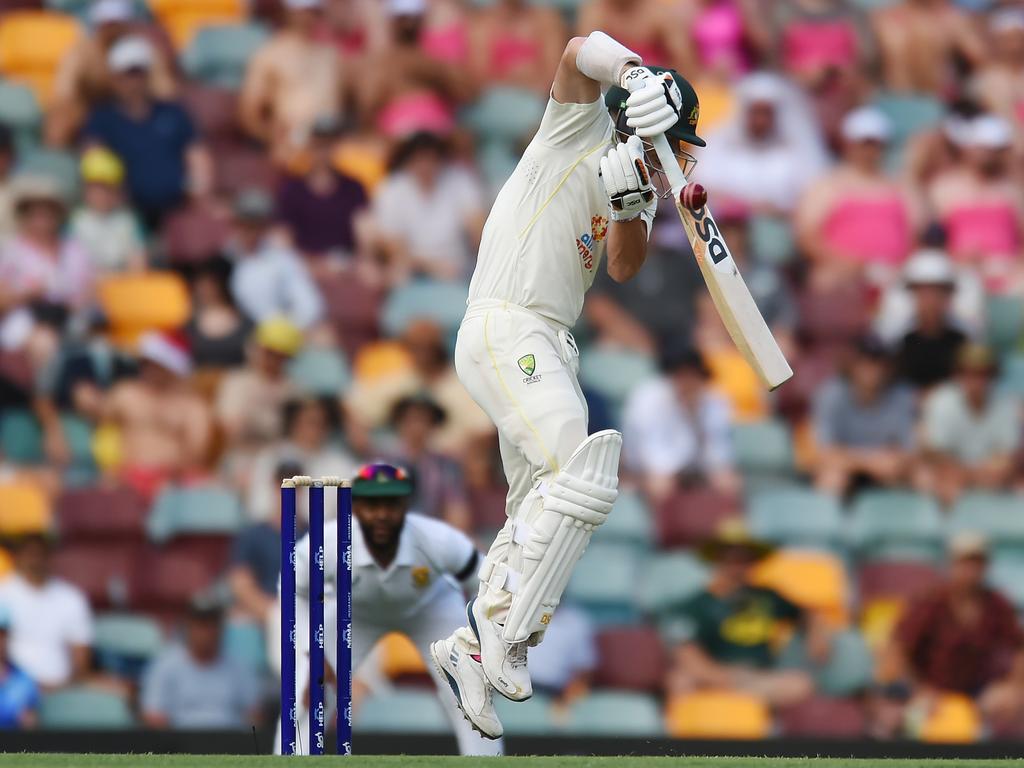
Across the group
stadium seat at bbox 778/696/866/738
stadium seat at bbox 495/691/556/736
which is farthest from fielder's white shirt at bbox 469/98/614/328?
stadium seat at bbox 778/696/866/738

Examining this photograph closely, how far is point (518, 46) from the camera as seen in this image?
32.0ft

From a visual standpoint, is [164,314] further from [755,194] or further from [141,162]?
[755,194]

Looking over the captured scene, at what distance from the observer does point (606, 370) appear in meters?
8.65

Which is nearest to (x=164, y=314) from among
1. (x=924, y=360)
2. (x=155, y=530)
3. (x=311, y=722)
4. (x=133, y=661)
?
(x=155, y=530)

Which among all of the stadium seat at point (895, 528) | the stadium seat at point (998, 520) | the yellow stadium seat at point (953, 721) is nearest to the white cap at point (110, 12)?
the stadium seat at point (895, 528)

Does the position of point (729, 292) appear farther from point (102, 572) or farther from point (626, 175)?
point (102, 572)

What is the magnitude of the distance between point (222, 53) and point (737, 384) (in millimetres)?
3290

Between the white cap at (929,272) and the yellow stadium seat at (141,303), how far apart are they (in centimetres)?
335

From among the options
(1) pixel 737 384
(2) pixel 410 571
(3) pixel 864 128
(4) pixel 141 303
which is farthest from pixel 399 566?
(3) pixel 864 128

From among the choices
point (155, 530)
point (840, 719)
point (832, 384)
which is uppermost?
point (832, 384)

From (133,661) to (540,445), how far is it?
3736mm

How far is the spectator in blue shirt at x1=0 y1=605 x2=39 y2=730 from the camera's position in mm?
7492

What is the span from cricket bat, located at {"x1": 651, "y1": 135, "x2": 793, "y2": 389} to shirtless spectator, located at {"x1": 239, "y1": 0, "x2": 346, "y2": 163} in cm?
497

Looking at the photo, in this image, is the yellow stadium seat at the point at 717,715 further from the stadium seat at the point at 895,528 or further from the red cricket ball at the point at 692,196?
the red cricket ball at the point at 692,196
